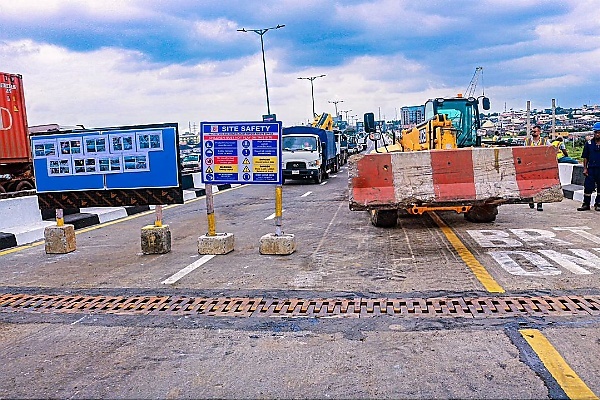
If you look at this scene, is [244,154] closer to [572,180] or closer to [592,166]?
[592,166]

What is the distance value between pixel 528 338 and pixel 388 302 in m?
1.48

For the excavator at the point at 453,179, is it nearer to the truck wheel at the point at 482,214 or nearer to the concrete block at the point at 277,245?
the truck wheel at the point at 482,214

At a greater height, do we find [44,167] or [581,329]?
[44,167]

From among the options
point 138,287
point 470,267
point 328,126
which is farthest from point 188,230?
point 328,126

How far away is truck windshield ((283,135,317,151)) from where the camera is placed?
2608cm

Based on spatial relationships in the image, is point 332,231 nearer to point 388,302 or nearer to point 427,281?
point 427,281

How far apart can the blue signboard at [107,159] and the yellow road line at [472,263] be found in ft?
13.7

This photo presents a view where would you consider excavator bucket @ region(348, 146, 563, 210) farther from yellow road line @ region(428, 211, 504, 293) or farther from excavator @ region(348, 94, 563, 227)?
yellow road line @ region(428, 211, 504, 293)

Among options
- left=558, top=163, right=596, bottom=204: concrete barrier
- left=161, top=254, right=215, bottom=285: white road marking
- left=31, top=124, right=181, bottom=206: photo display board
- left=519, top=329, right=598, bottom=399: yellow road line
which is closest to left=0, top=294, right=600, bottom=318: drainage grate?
left=519, top=329, right=598, bottom=399: yellow road line

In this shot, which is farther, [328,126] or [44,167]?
[328,126]

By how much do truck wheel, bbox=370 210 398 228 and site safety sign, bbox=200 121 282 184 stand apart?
2617 millimetres

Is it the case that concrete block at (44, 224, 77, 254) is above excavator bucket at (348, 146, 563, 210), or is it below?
below

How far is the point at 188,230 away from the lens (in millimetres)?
11789

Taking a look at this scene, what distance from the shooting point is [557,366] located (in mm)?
4133
